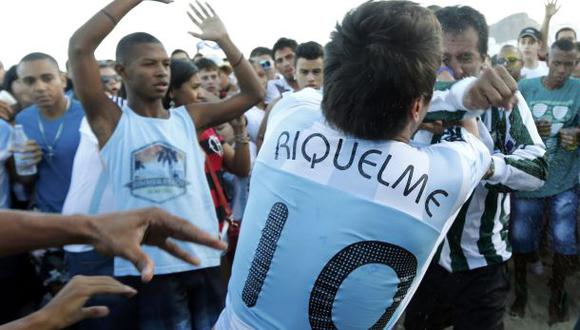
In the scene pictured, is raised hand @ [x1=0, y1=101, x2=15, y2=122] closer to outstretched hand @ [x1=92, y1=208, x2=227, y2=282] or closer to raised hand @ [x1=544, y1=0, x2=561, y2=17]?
outstretched hand @ [x1=92, y1=208, x2=227, y2=282]

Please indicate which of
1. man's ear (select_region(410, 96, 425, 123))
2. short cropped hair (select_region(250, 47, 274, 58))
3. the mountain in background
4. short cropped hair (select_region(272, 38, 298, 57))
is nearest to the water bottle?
man's ear (select_region(410, 96, 425, 123))

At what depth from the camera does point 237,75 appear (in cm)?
342

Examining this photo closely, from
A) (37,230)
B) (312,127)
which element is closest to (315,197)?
(312,127)

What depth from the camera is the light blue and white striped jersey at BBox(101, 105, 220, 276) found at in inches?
113

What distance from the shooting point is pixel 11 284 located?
12.2 feet

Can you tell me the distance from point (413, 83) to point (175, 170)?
1763 mm

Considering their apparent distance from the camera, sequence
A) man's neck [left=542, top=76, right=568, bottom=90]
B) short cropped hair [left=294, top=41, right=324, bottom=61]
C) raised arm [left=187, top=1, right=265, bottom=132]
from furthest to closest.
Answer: man's neck [left=542, top=76, right=568, bottom=90], short cropped hair [left=294, top=41, right=324, bottom=61], raised arm [left=187, top=1, right=265, bottom=132]

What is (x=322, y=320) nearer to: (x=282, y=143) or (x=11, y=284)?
(x=282, y=143)

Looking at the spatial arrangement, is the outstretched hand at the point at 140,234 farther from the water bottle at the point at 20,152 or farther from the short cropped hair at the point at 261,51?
the short cropped hair at the point at 261,51

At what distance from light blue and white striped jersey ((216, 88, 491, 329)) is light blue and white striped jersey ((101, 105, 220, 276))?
1.28 meters

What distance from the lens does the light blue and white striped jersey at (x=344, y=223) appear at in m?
1.55

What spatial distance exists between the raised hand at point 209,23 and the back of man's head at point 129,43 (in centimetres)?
28

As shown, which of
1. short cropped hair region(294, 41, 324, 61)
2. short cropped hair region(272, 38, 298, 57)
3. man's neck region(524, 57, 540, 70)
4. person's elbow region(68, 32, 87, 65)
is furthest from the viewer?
man's neck region(524, 57, 540, 70)

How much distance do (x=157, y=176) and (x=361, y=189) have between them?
1.64 metres
